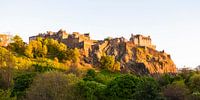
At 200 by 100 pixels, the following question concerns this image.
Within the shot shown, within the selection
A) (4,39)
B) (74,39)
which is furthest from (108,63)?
(4,39)

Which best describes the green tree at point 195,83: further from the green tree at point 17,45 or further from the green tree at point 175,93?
the green tree at point 17,45

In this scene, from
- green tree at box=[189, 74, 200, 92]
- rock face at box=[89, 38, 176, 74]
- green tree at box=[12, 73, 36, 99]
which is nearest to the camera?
green tree at box=[12, 73, 36, 99]

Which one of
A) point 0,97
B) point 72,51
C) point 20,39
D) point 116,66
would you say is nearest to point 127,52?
point 116,66

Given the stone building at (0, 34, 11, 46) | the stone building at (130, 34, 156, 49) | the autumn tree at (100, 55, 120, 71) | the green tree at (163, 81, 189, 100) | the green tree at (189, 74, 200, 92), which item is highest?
the stone building at (130, 34, 156, 49)

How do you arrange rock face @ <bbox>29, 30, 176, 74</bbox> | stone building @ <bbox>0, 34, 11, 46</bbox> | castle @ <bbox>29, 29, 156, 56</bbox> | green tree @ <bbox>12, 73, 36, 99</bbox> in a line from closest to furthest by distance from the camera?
green tree @ <bbox>12, 73, 36, 99</bbox> → stone building @ <bbox>0, 34, 11, 46</bbox> → rock face @ <bbox>29, 30, 176, 74</bbox> → castle @ <bbox>29, 29, 156, 56</bbox>

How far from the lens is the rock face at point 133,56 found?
118 m

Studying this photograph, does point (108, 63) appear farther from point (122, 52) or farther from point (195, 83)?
point (195, 83)

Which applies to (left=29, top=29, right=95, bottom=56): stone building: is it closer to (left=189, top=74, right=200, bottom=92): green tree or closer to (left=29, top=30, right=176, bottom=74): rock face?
(left=29, top=30, right=176, bottom=74): rock face

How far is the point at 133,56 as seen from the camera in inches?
4956

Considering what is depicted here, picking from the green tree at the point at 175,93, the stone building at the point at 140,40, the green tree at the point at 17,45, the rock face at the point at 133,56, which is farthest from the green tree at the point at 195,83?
the stone building at the point at 140,40

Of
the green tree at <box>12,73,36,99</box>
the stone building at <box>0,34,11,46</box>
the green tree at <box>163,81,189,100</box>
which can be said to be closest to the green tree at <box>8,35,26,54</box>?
the stone building at <box>0,34,11,46</box>

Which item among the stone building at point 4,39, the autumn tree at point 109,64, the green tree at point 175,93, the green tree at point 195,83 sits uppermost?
the stone building at point 4,39

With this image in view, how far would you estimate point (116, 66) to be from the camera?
110 m

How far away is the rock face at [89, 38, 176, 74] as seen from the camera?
11831cm
